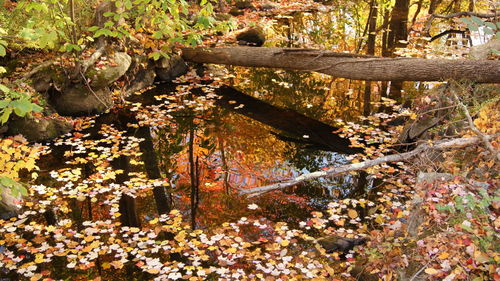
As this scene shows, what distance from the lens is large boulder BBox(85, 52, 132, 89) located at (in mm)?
8094

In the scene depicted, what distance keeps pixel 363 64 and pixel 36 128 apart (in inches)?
239

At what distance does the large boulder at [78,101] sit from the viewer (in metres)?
7.93

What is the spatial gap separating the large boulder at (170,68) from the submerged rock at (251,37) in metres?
3.22

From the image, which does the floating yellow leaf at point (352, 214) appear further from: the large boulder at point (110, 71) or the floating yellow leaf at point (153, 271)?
the large boulder at point (110, 71)

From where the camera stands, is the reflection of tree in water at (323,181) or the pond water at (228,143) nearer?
the pond water at (228,143)

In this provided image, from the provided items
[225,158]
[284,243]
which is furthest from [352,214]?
[225,158]

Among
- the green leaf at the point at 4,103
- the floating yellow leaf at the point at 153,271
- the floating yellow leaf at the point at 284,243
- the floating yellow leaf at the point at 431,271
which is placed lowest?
the floating yellow leaf at the point at 153,271

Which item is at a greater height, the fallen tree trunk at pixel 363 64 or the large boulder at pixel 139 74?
the fallen tree trunk at pixel 363 64

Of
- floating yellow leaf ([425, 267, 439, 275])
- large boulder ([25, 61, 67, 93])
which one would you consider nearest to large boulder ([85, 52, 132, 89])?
large boulder ([25, 61, 67, 93])

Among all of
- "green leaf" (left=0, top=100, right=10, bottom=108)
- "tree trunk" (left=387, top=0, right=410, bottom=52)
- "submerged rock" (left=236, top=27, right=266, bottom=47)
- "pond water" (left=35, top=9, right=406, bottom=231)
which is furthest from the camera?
"tree trunk" (left=387, top=0, right=410, bottom=52)

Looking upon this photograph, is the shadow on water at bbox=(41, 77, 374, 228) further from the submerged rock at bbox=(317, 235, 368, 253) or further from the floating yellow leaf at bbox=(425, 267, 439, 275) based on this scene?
the floating yellow leaf at bbox=(425, 267, 439, 275)

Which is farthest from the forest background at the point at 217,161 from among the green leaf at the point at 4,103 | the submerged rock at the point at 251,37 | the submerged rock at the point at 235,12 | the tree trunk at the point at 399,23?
the submerged rock at the point at 235,12

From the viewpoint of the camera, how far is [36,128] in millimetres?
7066

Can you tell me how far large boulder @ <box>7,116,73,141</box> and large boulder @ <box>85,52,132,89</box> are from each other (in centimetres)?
120
